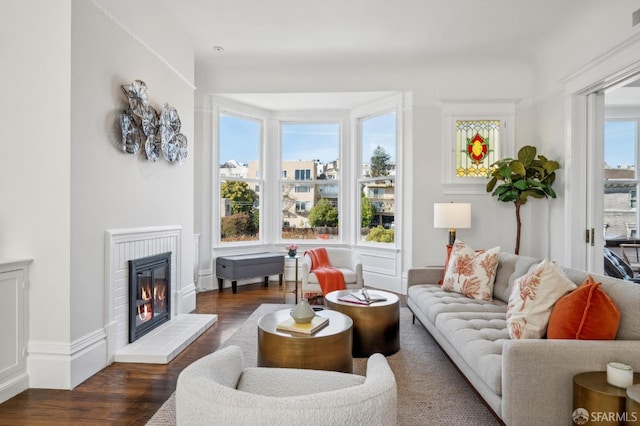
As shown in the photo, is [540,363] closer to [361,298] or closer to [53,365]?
[361,298]

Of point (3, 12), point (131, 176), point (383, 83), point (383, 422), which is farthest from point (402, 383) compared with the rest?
point (383, 83)

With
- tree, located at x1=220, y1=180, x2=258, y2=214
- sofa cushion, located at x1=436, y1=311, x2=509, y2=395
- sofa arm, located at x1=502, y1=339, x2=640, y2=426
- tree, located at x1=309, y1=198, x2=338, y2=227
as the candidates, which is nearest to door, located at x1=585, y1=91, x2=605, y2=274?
sofa cushion, located at x1=436, y1=311, x2=509, y2=395

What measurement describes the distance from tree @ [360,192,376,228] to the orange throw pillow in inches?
165

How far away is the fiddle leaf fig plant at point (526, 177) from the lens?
177 inches

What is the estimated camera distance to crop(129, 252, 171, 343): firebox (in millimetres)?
3260

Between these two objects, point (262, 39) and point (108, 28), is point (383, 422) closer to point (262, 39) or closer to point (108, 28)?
point (108, 28)

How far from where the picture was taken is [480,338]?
92.4 inches

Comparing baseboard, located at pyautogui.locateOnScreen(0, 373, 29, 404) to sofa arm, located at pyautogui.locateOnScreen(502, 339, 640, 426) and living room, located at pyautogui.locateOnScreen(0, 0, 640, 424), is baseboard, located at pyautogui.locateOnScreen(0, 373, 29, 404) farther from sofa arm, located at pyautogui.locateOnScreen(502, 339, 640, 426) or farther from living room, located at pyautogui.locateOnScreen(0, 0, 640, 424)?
sofa arm, located at pyautogui.locateOnScreen(502, 339, 640, 426)

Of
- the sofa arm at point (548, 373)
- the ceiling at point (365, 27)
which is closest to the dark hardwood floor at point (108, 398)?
the sofa arm at point (548, 373)

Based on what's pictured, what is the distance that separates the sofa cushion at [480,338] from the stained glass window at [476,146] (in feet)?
9.38

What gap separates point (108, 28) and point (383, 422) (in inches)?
129

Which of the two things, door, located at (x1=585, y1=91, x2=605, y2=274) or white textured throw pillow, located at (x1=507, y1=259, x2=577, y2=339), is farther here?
door, located at (x1=585, y1=91, x2=605, y2=274)

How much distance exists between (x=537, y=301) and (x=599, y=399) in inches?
24.0

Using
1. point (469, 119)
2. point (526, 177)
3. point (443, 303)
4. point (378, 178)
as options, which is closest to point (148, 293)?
point (443, 303)
